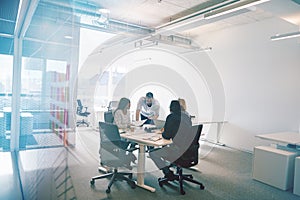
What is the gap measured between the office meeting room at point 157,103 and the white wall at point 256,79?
0.9 inches

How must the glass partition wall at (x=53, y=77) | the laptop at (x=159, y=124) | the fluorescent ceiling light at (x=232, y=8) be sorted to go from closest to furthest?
the glass partition wall at (x=53, y=77)
the fluorescent ceiling light at (x=232, y=8)
the laptop at (x=159, y=124)

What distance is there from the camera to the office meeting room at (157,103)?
Answer: 215 centimetres

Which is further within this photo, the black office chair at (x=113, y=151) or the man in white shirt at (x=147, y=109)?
the man in white shirt at (x=147, y=109)

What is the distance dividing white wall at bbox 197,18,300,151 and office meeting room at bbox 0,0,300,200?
0.9 inches

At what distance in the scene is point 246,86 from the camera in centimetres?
543

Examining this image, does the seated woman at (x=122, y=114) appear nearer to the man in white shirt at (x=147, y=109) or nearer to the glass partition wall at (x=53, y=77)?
the man in white shirt at (x=147, y=109)

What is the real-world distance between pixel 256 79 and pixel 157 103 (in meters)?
2.43

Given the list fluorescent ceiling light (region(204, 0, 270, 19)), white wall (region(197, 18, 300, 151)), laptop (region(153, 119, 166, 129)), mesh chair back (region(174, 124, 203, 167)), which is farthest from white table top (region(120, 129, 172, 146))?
white wall (region(197, 18, 300, 151))

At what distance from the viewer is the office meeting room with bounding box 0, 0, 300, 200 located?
7.04 feet

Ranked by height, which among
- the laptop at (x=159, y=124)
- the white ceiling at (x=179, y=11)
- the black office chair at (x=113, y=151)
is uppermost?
the white ceiling at (x=179, y=11)

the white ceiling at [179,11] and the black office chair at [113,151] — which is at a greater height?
the white ceiling at [179,11]

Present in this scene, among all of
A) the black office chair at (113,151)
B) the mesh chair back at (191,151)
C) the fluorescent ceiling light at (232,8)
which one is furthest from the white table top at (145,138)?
the fluorescent ceiling light at (232,8)

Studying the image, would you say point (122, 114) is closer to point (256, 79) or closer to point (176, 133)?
point (176, 133)

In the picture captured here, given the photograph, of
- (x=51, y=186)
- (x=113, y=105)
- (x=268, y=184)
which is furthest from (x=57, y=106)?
(x=113, y=105)
